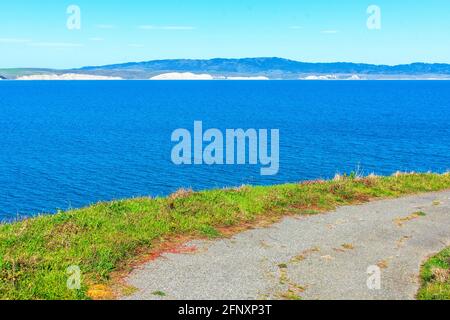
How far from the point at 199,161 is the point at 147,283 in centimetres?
4857

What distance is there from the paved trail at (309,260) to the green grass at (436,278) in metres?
0.31

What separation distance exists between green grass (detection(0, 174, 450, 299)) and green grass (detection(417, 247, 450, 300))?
7.13m

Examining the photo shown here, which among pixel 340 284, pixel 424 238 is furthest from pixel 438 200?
pixel 340 284

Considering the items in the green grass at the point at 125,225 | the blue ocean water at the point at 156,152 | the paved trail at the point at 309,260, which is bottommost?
the blue ocean water at the point at 156,152

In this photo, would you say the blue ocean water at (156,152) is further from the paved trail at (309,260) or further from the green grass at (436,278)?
the green grass at (436,278)

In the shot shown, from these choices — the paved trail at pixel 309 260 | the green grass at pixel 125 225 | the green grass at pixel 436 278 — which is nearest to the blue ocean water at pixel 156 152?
the green grass at pixel 125 225

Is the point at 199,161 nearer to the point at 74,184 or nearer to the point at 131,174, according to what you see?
the point at 131,174

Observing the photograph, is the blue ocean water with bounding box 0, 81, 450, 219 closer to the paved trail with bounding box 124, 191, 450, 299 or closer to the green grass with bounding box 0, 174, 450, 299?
the green grass with bounding box 0, 174, 450, 299

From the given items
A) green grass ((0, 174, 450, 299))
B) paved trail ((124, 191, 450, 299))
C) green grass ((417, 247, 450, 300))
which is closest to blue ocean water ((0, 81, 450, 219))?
green grass ((0, 174, 450, 299))

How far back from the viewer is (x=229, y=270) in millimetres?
15688

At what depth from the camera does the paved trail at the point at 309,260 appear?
14.2m

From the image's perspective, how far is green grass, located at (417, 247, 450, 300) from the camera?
13773 mm

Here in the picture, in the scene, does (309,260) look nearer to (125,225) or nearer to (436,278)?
(436,278)

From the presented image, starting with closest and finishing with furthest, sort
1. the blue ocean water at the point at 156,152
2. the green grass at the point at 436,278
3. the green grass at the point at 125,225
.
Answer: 1. the green grass at the point at 436,278
2. the green grass at the point at 125,225
3. the blue ocean water at the point at 156,152
